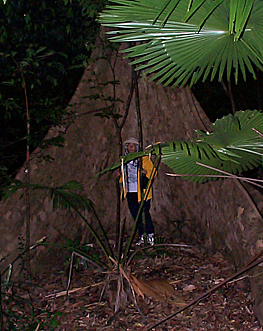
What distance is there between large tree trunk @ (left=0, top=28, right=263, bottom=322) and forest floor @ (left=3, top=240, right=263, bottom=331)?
0.82 feet

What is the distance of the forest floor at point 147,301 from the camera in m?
2.59

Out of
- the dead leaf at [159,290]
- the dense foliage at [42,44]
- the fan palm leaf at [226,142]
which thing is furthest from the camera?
the dense foliage at [42,44]

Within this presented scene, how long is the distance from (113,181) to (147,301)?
61.2 inches

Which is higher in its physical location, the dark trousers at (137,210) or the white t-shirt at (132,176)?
the white t-shirt at (132,176)

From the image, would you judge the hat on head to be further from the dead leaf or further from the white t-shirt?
the dead leaf

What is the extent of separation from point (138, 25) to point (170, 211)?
2.69 m

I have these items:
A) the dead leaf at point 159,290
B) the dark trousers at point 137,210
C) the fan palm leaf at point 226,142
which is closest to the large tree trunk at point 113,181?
the dark trousers at point 137,210

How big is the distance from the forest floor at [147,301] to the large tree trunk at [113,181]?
0.25 meters

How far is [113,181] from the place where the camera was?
408 cm

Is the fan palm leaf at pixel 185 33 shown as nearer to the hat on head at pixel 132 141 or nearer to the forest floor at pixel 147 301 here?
the forest floor at pixel 147 301

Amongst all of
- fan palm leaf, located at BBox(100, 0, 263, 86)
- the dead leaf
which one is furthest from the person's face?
fan palm leaf, located at BBox(100, 0, 263, 86)

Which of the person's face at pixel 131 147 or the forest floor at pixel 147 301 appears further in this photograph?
the person's face at pixel 131 147

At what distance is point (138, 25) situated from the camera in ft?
5.23

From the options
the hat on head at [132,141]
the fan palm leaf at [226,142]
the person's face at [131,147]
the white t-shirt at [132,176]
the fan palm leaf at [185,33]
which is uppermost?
the fan palm leaf at [185,33]
